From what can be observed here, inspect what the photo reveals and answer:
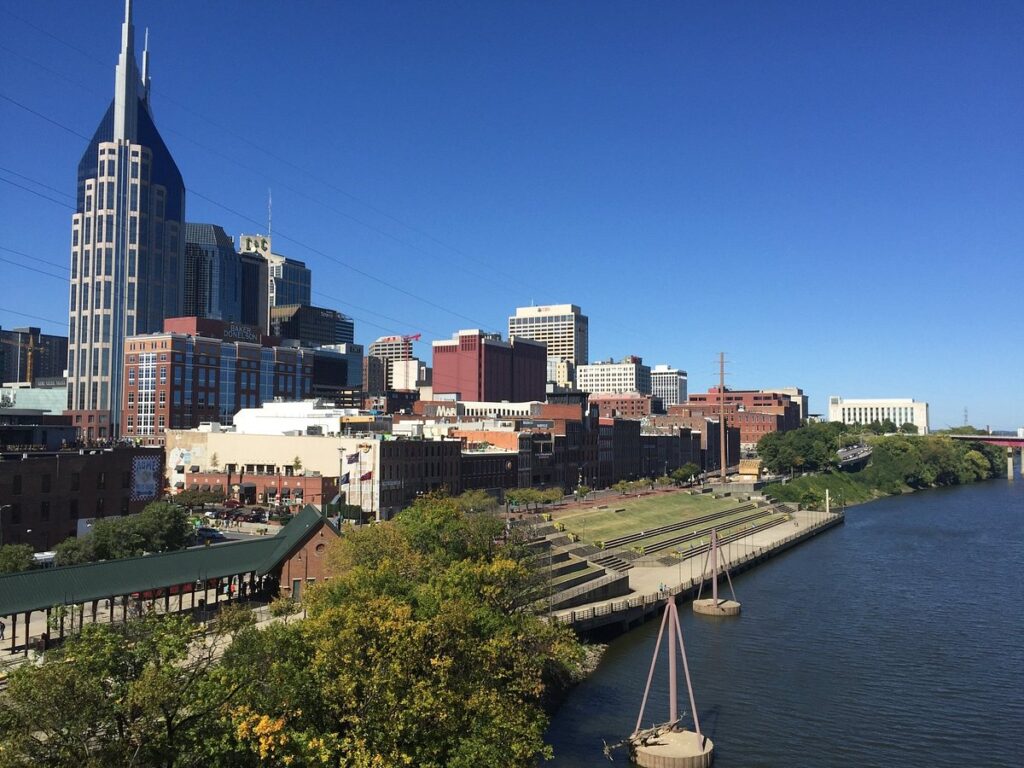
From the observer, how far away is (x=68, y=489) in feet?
272

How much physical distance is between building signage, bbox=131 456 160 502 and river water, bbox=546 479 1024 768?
51.3 metres

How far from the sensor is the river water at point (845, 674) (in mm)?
48000

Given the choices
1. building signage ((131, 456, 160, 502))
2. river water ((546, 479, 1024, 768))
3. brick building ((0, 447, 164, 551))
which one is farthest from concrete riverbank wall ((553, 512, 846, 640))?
building signage ((131, 456, 160, 502))

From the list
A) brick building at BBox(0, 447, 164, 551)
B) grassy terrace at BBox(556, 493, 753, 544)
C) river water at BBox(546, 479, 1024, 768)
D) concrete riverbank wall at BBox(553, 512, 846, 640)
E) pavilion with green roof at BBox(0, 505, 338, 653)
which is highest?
brick building at BBox(0, 447, 164, 551)

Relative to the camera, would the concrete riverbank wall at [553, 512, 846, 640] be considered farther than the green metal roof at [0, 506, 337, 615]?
Yes

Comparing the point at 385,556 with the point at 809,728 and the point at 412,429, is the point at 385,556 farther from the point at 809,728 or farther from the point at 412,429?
the point at 412,429

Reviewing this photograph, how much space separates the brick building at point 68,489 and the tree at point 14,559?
55.6 feet

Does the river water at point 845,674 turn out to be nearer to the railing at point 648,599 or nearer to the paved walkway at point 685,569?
the railing at point 648,599

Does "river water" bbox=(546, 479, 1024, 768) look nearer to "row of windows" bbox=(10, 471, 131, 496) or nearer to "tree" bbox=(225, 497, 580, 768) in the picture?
"tree" bbox=(225, 497, 580, 768)

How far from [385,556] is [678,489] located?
127167 mm

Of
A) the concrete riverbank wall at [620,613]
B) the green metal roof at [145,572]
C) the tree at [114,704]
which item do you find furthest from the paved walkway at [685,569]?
the tree at [114,704]

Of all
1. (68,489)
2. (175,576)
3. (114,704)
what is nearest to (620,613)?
(175,576)

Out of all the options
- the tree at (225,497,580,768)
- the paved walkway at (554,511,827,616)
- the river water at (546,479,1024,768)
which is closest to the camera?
the tree at (225,497,580,768)

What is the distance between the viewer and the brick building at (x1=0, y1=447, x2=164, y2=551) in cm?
7725
